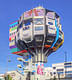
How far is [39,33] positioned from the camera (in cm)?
9850

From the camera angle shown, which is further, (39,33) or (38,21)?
(38,21)

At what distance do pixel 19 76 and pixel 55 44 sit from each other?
25520mm

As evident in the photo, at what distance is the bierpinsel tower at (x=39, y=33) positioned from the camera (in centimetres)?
9919

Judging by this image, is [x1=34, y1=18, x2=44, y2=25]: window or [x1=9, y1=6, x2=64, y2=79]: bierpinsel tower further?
[x1=34, y1=18, x2=44, y2=25]: window

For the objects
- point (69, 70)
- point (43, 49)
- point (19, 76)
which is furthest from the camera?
point (69, 70)

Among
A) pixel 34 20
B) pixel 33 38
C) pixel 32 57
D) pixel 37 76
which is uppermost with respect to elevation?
pixel 34 20

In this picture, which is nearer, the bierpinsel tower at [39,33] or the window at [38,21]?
the bierpinsel tower at [39,33]

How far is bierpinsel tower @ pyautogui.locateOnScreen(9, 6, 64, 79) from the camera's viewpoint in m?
99.2

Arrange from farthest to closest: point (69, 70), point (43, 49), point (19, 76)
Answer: point (69, 70), point (43, 49), point (19, 76)

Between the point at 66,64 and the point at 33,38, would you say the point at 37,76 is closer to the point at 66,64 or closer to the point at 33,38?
the point at 33,38

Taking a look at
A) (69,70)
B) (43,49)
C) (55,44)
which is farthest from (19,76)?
(69,70)

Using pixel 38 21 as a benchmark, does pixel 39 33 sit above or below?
below

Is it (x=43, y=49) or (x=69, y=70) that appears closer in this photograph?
(x=43, y=49)

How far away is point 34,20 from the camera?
100m
